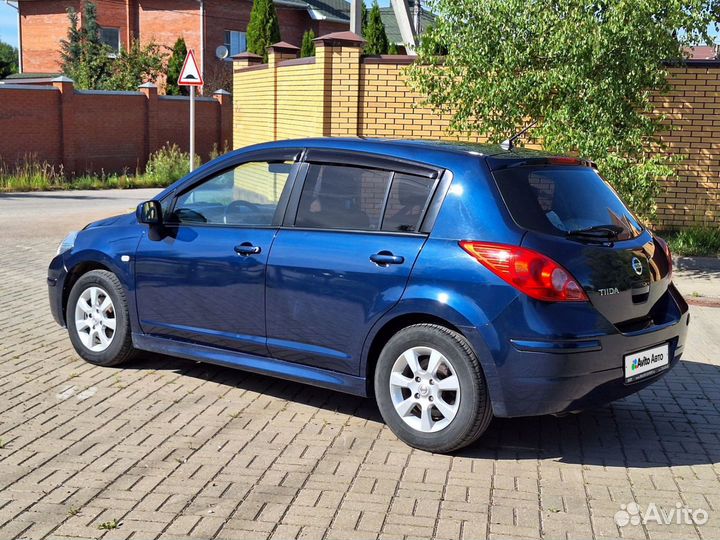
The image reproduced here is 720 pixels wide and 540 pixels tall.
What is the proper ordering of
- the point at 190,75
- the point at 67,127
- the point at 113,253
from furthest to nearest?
1. the point at 67,127
2. the point at 190,75
3. the point at 113,253

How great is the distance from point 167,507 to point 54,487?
63cm

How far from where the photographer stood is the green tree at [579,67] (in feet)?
35.0

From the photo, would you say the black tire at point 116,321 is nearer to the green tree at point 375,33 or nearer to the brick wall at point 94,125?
the brick wall at point 94,125

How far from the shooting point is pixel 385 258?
17.1 feet

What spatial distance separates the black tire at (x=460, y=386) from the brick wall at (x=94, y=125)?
23314 mm

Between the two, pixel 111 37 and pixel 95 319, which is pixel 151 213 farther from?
pixel 111 37

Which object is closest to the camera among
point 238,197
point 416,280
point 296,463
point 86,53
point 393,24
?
point 296,463

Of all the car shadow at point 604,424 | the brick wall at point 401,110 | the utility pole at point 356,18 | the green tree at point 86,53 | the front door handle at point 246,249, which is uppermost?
the green tree at point 86,53

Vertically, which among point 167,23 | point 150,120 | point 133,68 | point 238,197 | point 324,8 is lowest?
point 238,197

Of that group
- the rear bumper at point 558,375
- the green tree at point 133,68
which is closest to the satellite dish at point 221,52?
the green tree at point 133,68

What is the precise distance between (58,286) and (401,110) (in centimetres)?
767

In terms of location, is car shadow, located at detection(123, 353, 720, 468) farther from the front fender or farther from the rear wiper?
the rear wiper

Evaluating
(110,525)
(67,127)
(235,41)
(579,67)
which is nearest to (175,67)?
(235,41)

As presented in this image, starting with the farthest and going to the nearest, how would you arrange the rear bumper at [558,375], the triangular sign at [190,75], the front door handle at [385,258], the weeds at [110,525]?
1. the triangular sign at [190,75]
2. the front door handle at [385,258]
3. the rear bumper at [558,375]
4. the weeds at [110,525]
